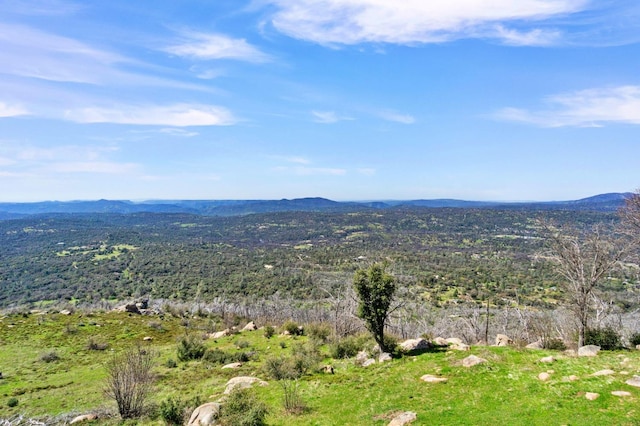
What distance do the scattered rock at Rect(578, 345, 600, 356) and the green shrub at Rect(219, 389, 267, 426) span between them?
58.3 feet

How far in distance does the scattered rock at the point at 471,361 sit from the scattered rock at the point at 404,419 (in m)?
6.44

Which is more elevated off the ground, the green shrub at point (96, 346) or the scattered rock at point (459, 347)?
the scattered rock at point (459, 347)

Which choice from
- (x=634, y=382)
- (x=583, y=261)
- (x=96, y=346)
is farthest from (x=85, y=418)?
(x=583, y=261)

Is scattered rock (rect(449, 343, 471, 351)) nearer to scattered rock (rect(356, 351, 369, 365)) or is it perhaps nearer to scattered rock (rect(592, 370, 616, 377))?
scattered rock (rect(356, 351, 369, 365))

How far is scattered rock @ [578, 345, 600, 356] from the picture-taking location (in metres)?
19.6

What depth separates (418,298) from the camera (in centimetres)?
8819

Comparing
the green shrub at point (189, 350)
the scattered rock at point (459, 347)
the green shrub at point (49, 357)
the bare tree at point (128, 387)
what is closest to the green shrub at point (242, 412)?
the bare tree at point (128, 387)

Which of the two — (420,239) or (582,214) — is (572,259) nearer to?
(420,239)

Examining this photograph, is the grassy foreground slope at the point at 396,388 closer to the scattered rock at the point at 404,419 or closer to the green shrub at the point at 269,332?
the scattered rock at the point at 404,419

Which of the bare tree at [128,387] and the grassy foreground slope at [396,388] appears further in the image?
the bare tree at [128,387]

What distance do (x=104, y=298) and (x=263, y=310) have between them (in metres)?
56.2

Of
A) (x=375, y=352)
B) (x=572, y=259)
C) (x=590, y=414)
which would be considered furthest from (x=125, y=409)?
(x=572, y=259)

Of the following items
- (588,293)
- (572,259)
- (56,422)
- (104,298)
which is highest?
(572,259)

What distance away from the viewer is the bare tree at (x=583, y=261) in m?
21.2
